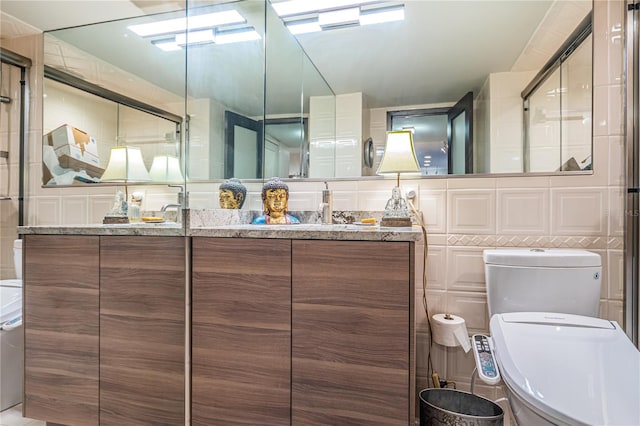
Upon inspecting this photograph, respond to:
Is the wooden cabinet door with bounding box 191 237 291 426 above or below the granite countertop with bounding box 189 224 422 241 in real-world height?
below

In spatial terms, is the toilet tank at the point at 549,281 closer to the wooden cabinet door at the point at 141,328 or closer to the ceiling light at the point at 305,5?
the wooden cabinet door at the point at 141,328

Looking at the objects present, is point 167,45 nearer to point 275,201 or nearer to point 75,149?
point 75,149

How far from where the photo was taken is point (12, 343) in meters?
1.68

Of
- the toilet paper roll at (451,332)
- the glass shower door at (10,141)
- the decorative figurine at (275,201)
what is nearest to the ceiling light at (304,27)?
the decorative figurine at (275,201)

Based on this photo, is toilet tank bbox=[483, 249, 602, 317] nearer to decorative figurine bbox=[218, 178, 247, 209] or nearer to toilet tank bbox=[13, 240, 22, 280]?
decorative figurine bbox=[218, 178, 247, 209]

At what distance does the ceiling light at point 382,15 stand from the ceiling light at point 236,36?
62 cm

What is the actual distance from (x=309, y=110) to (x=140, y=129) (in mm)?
891

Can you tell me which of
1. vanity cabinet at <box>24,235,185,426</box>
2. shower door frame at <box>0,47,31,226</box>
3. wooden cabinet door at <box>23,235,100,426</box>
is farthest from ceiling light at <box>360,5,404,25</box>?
shower door frame at <box>0,47,31,226</box>

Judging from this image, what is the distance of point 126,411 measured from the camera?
1.37m

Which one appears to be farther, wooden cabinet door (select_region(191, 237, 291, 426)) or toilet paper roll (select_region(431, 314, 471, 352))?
toilet paper roll (select_region(431, 314, 471, 352))

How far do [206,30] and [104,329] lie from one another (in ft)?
4.83

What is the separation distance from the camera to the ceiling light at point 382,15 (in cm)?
172

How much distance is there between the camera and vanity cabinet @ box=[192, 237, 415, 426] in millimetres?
1078

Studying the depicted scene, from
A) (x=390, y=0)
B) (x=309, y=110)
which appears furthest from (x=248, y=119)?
(x=390, y=0)
